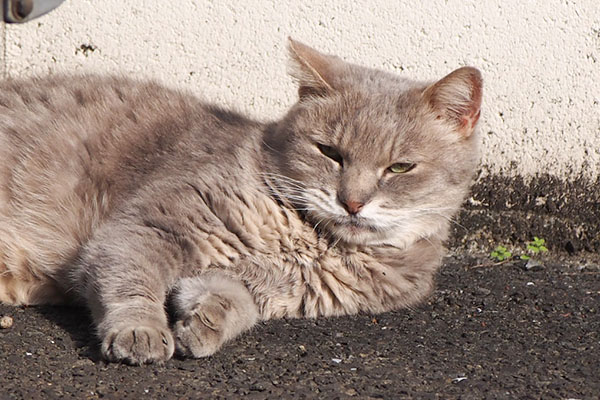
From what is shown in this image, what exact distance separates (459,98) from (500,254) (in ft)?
4.39

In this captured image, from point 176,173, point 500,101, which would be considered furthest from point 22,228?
point 500,101

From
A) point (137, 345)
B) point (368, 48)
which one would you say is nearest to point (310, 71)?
point (368, 48)

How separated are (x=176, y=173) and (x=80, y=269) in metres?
0.54

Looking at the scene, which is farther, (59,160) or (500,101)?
(500,101)

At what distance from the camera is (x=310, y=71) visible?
3.40m

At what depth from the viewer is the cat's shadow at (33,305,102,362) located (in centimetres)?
289

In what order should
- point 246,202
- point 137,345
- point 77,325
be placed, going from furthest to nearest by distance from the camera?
1. point 246,202
2. point 77,325
3. point 137,345

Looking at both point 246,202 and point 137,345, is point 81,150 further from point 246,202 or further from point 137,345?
point 137,345

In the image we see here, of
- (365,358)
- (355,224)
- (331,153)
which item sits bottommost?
(365,358)

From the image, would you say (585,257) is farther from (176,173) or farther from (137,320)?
(137,320)

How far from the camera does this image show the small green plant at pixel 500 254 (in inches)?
172

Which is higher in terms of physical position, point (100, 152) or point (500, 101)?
point (500, 101)

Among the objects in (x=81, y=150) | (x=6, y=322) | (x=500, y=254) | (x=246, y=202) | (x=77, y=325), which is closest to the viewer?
(x=6, y=322)

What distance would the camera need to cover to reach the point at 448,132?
3396 millimetres
